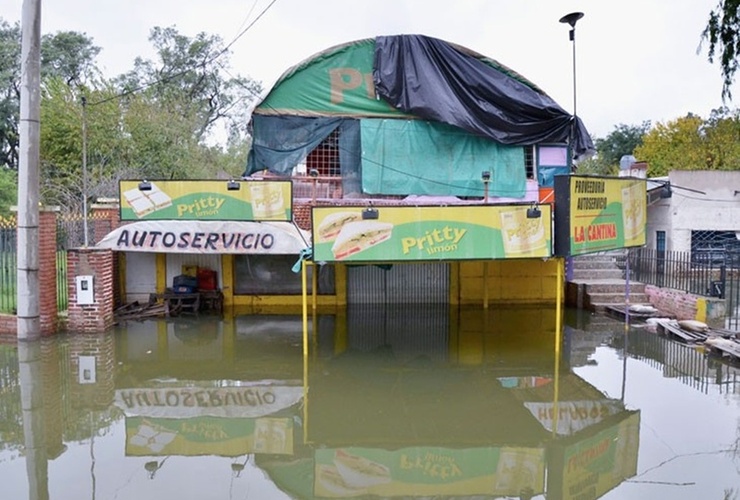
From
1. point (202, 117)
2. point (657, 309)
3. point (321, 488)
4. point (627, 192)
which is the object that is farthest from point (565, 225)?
point (202, 117)

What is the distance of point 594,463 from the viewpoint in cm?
609

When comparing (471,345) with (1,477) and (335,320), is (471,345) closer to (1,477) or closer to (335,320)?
(335,320)

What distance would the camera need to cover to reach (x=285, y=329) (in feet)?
42.2

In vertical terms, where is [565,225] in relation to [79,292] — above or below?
above

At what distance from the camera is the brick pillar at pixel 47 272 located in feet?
37.8

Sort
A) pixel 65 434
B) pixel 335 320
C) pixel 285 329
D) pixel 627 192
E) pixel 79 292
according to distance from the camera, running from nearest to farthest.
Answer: pixel 65 434 < pixel 627 192 < pixel 79 292 < pixel 285 329 < pixel 335 320

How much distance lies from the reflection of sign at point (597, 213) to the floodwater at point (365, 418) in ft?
6.46

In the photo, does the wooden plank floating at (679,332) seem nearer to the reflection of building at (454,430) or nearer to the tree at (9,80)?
the reflection of building at (454,430)

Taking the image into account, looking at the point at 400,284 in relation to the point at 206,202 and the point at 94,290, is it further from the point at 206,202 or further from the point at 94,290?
the point at 94,290

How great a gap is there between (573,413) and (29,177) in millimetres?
9746

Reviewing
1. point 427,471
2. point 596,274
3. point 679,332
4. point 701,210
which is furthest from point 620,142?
point 427,471

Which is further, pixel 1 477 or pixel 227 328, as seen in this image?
pixel 227 328

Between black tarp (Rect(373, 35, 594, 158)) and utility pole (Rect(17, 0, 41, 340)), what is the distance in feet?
27.4

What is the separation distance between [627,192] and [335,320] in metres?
6.65
